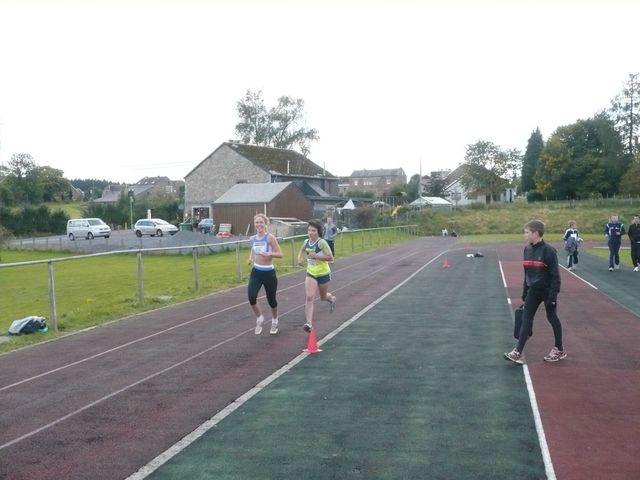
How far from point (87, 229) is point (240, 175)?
20887mm

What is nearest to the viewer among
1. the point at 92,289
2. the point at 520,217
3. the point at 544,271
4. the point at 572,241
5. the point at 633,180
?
the point at 544,271

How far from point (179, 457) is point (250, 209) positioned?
2040 inches

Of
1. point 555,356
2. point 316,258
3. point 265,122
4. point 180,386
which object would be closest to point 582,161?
point 265,122

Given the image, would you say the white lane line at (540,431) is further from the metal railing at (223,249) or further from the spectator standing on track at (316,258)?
the metal railing at (223,249)

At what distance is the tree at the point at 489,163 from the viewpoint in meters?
95.8

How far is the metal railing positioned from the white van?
826 inches

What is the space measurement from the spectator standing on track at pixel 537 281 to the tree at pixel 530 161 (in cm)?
10202

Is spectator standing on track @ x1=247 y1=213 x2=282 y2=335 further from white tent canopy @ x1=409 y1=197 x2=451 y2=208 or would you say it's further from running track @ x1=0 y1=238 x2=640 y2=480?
white tent canopy @ x1=409 y1=197 x2=451 y2=208

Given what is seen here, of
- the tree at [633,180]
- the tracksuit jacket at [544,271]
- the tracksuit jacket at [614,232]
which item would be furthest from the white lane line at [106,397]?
the tree at [633,180]

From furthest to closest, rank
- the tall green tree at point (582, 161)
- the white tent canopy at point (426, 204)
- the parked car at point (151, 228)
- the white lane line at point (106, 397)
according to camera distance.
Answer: the tall green tree at point (582, 161) → the white tent canopy at point (426, 204) → the parked car at point (151, 228) → the white lane line at point (106, 397)

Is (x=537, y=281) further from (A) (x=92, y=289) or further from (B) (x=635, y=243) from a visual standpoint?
(B) (x=635, y=243)

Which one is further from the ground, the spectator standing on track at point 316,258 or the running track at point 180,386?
the spectator standing on track at point 316,258

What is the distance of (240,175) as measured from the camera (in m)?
70.7

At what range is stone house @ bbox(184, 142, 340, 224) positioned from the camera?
229ft
